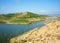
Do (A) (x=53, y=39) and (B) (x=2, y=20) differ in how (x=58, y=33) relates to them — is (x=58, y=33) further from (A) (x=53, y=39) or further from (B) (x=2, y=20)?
(B) (x=2, y=20)

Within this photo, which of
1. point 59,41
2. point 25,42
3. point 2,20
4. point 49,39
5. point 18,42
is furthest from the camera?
point 2,20

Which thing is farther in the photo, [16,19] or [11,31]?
[16,19]

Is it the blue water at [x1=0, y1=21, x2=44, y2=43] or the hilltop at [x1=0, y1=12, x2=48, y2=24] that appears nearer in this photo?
the blue water at [x1=0, y1=21, x2=44, y2=43]

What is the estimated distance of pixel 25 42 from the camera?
1139 inches

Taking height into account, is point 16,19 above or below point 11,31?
below

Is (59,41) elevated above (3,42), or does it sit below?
above

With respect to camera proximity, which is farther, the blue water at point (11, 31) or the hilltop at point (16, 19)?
the hilltop at point (16, 19)

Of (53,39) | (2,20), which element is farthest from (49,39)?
(2,20)

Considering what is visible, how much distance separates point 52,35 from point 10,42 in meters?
10.6

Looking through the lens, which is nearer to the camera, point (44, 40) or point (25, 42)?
point (44, 40)

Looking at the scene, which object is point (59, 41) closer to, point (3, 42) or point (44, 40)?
point (44, 40)

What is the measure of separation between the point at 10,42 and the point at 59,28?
37.3 feet

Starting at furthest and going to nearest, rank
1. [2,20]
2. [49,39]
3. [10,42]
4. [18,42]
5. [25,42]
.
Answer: [2,20], [10,42], [18,42], [25,42], [49,39]

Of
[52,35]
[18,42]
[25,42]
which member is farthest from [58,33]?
[18,42]
